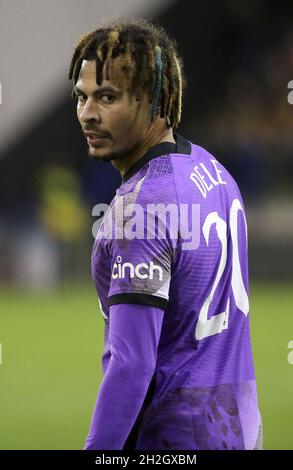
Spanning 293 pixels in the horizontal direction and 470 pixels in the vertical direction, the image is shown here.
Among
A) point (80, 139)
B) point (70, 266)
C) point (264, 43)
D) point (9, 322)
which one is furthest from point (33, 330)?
point (264, 43)

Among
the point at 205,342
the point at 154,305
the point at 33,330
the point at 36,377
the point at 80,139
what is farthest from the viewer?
the point at 80,139

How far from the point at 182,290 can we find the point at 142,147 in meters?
0.45

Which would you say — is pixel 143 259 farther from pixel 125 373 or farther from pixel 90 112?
pixel 90 112

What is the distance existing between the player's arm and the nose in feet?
1.98

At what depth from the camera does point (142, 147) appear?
9.23 ft

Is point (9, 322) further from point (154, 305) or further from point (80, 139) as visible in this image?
point (154, 305)

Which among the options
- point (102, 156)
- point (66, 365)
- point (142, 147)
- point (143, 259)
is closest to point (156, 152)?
point (142, 147)

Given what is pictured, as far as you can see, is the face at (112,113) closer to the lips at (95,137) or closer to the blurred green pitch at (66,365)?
the lips at (95,137)

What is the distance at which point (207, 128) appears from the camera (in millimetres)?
23031

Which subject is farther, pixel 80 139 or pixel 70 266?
pixel 80 139

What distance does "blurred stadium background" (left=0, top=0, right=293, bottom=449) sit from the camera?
2025 cm

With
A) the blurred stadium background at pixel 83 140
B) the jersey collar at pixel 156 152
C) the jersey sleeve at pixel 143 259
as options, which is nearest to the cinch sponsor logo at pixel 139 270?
the jersey sleeve at pixel 143 259

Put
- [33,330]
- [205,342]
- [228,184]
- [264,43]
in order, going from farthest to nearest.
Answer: [264,43]
[33,330]
[228,184]
[205,342]

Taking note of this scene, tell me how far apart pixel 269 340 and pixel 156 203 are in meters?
11.1
